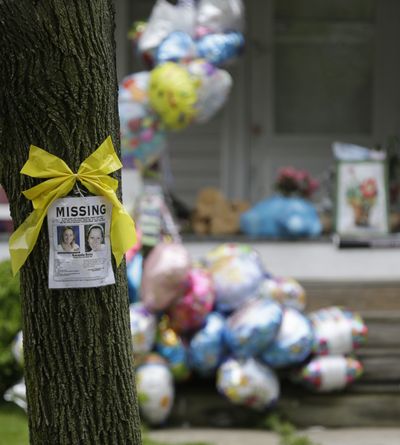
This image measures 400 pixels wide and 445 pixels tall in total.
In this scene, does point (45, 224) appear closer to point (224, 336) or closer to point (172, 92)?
point (224, 336)

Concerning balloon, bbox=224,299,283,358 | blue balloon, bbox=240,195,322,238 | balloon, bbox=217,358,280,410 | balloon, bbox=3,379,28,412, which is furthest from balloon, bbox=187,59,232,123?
balloon, bbox=3,379,28,412

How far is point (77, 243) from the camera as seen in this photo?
275 centimetres

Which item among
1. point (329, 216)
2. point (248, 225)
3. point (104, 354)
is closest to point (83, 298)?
point (104, 354)

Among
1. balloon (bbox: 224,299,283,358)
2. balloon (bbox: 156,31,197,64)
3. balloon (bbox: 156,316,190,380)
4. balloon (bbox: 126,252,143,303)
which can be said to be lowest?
balloon (bbox: 156,316,190,380)

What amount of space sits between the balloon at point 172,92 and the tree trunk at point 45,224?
3.23 metres

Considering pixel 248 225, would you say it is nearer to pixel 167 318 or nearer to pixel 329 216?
pixel 329 216

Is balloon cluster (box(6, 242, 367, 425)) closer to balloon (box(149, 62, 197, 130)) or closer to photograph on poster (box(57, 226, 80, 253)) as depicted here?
balloon (box(149, 62, 197, 130))

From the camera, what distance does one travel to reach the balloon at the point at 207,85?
243 inches

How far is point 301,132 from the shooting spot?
9.34 meters

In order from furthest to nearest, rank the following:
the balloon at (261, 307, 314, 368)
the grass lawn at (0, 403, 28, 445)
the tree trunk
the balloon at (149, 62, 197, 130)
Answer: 1. the balloon at (149, 62, 197, 130)
2. the balloon at (261, 307, 314, 368)
3. the grass lawn at (0, 403, 28, 445)
4. the tree trunk

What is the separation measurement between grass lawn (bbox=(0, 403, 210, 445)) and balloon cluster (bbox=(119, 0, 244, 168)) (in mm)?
1787

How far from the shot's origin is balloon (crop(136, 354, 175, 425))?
531 centimetres

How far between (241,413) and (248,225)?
220 cm

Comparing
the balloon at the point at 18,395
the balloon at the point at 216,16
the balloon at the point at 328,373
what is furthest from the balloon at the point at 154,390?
the balloon at the point at 216,16
